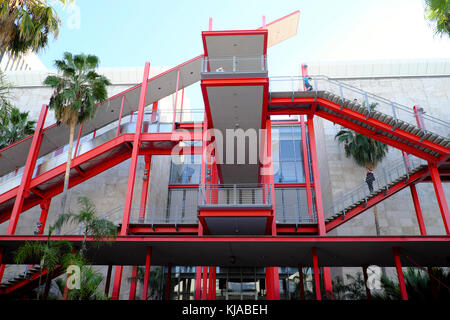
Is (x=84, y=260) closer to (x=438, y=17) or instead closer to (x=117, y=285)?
(x=117, y=285)

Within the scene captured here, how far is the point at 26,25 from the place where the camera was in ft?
41.9

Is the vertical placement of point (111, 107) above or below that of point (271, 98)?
above

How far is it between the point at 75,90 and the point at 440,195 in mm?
20599

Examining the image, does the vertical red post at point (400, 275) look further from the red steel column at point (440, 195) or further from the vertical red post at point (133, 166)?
the vertical red post at point (133, 166)

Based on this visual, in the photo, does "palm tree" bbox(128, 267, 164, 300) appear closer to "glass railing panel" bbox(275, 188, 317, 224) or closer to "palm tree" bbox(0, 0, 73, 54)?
"glass railing panel" bbox(275, 188, 317, 224)

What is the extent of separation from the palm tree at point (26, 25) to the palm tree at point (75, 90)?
427 cm

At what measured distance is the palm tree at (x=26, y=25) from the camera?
12.6 m

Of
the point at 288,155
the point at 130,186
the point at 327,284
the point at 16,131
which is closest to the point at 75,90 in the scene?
the point at 130,186

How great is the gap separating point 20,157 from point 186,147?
36.9ft

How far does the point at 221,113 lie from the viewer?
1958 centimetres

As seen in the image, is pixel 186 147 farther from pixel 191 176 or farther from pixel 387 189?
Result: pixel 387 189
